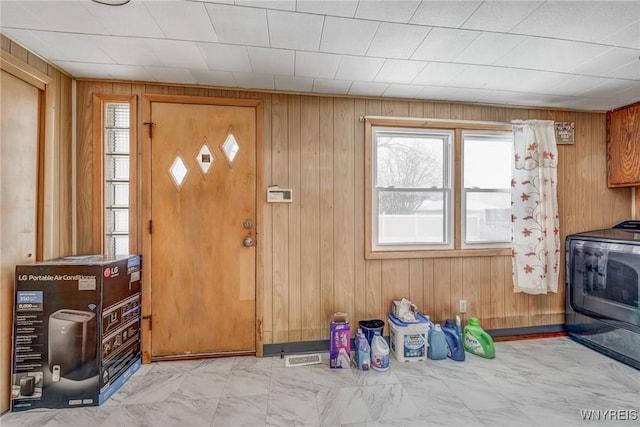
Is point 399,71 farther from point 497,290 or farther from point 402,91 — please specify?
point 497,290

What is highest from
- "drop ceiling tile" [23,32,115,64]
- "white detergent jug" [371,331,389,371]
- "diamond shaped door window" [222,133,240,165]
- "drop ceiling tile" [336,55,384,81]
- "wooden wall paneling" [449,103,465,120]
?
"drop ceiling tile" [23,32,115,64]

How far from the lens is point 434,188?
2510 millimetres

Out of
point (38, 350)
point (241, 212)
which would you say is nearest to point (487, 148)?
point (241, 212)

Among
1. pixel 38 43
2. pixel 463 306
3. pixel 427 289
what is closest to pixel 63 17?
pixel 38 43

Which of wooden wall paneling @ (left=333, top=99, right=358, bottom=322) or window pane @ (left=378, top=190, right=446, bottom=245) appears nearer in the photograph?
wooden wall paneling @ (left=333, top=99, right=358, bottom=322)

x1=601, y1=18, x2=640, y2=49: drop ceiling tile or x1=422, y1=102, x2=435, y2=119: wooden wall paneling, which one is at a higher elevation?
x1=601, y1=18, x2=640, y2=49: drop ceiling tile

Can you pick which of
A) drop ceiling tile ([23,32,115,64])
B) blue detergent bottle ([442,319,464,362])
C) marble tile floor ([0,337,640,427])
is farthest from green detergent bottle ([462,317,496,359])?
drop ceiling tile ([23,32,115,64])

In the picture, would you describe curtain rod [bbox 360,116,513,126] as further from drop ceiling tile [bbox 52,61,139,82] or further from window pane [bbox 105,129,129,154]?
window pane [bbox 105,129,129,154]

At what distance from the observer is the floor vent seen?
212 centimetres

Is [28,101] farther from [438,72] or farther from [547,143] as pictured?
[547,143]

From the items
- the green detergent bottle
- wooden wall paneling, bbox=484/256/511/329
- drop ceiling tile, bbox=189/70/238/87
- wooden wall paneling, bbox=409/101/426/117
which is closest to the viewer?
drop ceiling tile, bbox=189/70/238/87

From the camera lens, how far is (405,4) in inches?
51.3

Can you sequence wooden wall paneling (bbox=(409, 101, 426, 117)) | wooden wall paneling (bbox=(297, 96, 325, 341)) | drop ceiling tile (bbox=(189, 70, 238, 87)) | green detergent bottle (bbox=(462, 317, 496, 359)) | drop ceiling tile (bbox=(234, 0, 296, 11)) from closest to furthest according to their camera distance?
drop ceiling tile (bbox=(234, 0, 296, 11)), drop ceiling tile (bbox=(189, 70, 238, 87)), green detergent bottle (bbox=(462, 317, 496, 359)), wooden wall paneling (bbox=(297, 96, 325, 341)), wooden wall paneling (bbox=(409, 101, 426, 117))

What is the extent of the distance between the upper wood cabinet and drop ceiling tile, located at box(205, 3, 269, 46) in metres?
3.28
